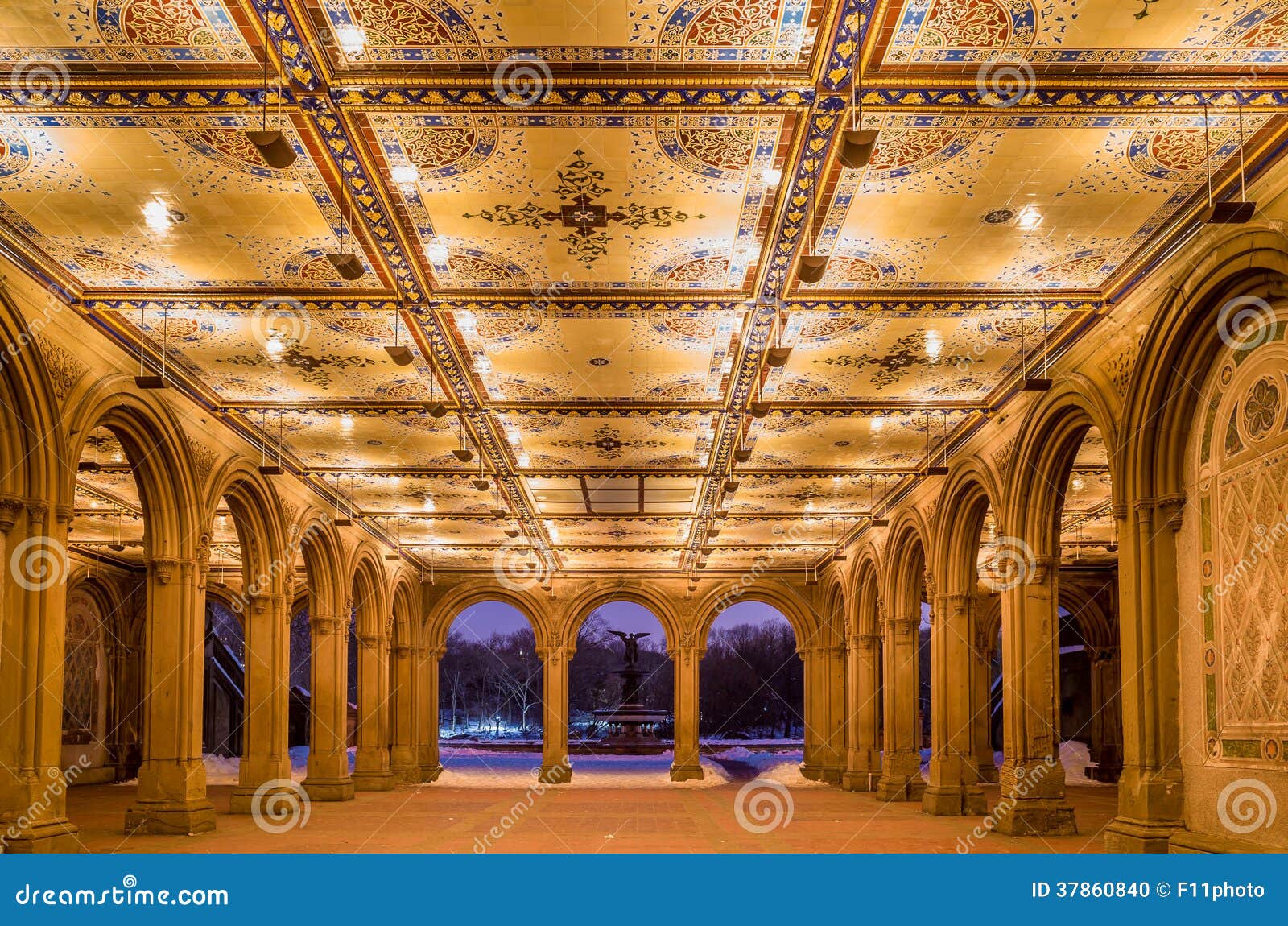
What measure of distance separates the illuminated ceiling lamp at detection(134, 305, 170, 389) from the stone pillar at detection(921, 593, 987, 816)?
35.3 ft

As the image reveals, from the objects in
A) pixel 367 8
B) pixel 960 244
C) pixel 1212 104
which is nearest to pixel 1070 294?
pixel 960 244

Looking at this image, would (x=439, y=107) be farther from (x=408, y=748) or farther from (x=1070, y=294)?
(x=408, y=748)

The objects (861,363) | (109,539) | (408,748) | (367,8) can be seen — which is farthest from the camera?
(408,748)

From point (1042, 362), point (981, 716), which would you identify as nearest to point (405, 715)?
point (981, 716)

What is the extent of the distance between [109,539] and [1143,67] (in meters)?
23.7

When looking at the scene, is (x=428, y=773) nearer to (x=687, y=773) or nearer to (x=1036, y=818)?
(x=687, y=773)

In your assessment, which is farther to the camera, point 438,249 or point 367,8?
point 438,249

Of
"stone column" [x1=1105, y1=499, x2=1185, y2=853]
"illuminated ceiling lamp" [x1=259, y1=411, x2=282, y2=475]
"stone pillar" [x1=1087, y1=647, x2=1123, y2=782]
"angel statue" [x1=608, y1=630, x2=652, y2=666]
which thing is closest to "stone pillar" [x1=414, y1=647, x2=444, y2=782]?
"angel statue" [x1=608, y1=630, x2=652, y2=666]

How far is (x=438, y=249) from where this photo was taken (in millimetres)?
9953

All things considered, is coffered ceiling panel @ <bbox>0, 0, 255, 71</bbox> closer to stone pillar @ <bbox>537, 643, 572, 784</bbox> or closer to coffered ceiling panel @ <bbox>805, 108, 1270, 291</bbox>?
coffered ceiling panel @ <bbox>805, 108, 1270, 291</bbox>

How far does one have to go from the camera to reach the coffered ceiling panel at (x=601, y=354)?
11.7 m
